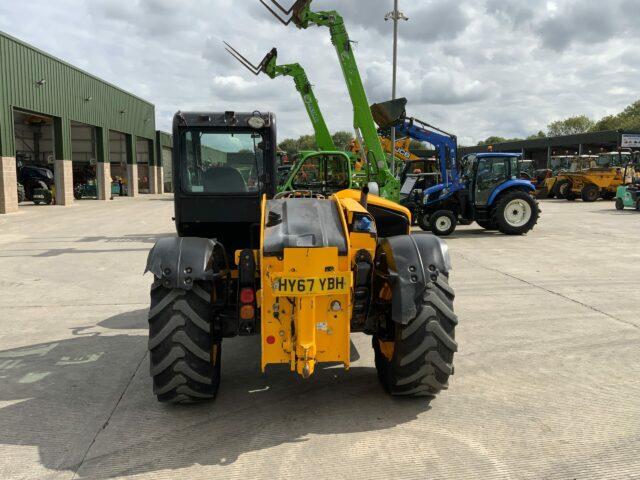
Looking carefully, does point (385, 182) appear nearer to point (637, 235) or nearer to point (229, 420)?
point (637, 235)

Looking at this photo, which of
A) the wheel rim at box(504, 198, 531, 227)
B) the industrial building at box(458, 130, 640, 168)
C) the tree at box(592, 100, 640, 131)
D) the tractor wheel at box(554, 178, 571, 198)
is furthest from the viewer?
the tree at box(592, 100, 640, 131)

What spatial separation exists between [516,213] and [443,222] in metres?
2.02

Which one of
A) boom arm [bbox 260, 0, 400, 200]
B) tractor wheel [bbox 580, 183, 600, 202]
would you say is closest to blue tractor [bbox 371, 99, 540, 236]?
boom arm [bbox 260, 0, 400, 200]

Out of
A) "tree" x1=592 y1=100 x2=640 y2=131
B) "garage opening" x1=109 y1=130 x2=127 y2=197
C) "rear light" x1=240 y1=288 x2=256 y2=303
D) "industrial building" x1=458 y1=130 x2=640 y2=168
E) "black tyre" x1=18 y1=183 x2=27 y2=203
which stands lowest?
"rear light" x1=240 y1=288 x2=256 y2=303

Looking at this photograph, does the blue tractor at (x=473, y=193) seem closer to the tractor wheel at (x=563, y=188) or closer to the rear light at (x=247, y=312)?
the rear light at (x=247, y=312)

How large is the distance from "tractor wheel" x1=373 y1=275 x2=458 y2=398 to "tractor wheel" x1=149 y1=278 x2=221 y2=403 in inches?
54.4

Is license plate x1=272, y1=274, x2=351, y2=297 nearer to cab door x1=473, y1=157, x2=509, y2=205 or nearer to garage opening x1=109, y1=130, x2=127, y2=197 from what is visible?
cab door x1=473, y1=157, x2=509, y2=205

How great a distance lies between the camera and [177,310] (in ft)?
12.5

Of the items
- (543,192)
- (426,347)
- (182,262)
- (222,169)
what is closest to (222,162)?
(222,169)

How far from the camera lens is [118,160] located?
44812 millimetres

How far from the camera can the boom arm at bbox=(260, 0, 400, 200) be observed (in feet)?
44.2

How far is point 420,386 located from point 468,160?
41.6 feet

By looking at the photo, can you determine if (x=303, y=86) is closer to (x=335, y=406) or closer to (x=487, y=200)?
(x=487, y=200)

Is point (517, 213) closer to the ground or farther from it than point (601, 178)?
closer to the ground
